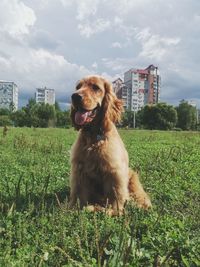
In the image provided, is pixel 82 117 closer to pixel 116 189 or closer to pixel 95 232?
pixel 116 189

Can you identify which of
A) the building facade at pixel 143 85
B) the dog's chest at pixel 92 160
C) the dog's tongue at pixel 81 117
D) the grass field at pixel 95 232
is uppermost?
the building facade at pixel 143 85

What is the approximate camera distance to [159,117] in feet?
346

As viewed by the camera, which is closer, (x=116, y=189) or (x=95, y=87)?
(x=116, y=189)

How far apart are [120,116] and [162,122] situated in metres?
98.4

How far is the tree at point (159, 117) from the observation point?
342 feet

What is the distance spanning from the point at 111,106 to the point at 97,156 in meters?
0.93

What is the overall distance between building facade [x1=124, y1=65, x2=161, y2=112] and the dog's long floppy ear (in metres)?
158

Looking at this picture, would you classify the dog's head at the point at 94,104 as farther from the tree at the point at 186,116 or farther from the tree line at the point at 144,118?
the tree at the point at 186,116

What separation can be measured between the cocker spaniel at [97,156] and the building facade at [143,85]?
15795 cm

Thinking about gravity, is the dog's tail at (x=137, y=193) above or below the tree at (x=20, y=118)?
below

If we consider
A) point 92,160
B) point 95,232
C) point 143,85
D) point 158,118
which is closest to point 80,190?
point 92,160

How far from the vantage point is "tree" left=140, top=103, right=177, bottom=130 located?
104250mm

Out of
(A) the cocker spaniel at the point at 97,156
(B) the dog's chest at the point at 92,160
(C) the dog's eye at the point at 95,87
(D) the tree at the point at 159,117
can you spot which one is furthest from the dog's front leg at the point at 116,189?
(D) the tree at the point at 159,117

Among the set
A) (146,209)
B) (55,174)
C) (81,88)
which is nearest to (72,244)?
(146,209)
